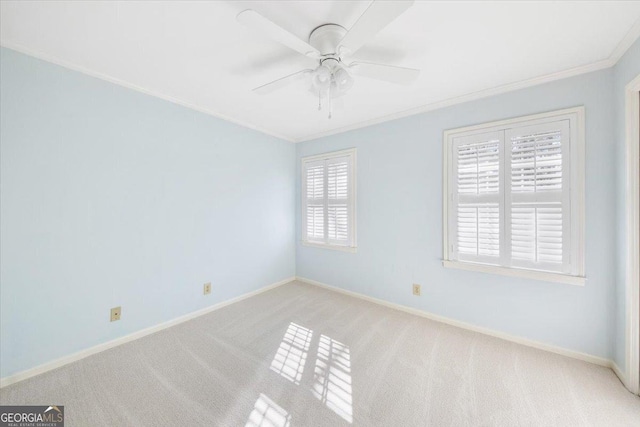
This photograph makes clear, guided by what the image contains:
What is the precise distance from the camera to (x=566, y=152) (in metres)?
1.93

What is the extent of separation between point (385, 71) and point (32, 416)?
3.03 metres

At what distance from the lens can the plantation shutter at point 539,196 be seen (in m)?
1.94

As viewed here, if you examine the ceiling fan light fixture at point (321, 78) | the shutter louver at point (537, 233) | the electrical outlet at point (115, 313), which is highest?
the ceiling fan light fixture at point (321, 78)

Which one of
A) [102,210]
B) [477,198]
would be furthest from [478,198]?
[102,210]

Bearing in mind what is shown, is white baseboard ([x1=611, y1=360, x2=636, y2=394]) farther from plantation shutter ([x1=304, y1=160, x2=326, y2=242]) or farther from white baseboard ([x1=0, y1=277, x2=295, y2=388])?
white baseboard ([x1=0, y1=277, x2=295, y2=388])

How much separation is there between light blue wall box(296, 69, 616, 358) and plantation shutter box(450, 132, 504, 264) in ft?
0.57

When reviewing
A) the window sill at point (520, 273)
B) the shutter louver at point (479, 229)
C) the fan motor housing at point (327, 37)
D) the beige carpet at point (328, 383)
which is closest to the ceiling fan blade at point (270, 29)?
the fan motor housing at point (327, 37)

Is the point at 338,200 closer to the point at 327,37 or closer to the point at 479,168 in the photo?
the point at 479,168

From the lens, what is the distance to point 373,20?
1108mm

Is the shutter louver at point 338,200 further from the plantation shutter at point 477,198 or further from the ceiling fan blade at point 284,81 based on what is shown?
the ceiling fan blade at point 284,81

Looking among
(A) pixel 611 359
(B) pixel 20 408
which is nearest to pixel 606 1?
(A) pixel 611 359

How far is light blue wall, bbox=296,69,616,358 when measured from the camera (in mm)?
1836

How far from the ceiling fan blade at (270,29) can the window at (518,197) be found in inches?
71.2

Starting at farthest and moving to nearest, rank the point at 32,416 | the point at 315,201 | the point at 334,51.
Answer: the point at 315,201
the point at 334,51
the point at 32,416
